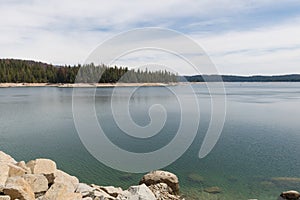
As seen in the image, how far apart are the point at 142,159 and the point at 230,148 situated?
18.5 feet

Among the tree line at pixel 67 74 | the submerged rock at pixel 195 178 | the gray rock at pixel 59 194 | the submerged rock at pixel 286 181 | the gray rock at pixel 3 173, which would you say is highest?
the tree line at pixel 67 74

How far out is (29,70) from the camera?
10356cm

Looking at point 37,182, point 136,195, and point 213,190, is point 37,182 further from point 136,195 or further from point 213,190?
point 213,190

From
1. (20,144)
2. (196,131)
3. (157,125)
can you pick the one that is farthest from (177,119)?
(20,144)

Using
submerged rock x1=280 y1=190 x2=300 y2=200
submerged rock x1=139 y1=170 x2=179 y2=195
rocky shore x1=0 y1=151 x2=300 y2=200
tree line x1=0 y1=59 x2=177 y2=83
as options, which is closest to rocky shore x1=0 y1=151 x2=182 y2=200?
rocky shore x1=0 y1=151 x2=300 y2=200

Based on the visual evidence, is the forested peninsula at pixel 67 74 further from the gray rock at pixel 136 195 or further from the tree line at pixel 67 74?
the gray rock at pixel 136 195

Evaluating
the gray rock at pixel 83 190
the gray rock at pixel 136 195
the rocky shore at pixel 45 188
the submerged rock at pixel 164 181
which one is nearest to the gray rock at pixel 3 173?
the rocky shore at pixel 45 188

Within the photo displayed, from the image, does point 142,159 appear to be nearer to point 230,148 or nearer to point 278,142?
point 230,148

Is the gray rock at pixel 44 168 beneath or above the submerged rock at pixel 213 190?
above

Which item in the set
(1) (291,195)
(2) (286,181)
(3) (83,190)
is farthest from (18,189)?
(2) (286,181)

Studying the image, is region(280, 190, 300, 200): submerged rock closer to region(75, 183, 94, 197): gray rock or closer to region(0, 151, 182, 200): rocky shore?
region(0, 151, 182, 200): rocky shore

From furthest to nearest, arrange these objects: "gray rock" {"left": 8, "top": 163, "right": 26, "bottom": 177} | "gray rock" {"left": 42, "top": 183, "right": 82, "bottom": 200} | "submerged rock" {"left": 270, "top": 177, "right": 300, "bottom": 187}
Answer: "submerged rock" {"left": 270, "top": 177, "right": 300, "bottom": 187}, "gray rock" {"left": 8, "top": 163, "right": 26, "bottom": 177}, "gray rock" {"left": 42, "top": 183, "right": 82, "bottom": 200}

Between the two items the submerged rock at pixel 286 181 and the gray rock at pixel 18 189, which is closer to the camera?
the gray rock at pixel 18 189

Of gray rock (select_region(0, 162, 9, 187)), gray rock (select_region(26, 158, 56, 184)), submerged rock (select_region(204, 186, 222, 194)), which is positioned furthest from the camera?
submerged rock (select_region(204, 186, 222, 194))
